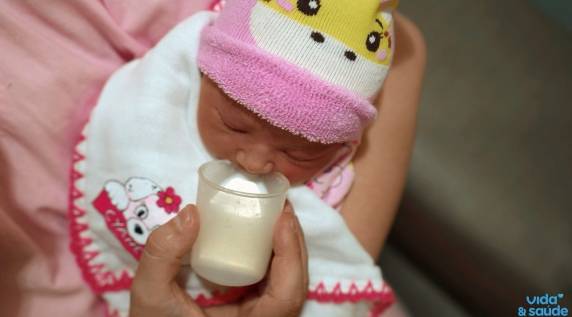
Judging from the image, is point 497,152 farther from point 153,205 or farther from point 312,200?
point 153,205

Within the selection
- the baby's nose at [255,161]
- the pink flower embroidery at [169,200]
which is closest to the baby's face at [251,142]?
the baby's nose at [255,161]

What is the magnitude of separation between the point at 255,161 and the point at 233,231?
121 mm

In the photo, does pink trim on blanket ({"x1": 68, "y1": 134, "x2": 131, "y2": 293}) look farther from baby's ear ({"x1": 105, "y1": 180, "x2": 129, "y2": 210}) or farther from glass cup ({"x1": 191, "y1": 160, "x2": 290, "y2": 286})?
glass cup ({"x1": 191, "y1": 160, "x2": 290, "y2": 286})

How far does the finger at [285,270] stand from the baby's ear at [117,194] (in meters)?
0.30

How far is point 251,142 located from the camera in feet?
2.64

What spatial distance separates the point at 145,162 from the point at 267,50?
0.33 metres

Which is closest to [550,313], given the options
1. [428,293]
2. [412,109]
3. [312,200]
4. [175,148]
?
[428,293]

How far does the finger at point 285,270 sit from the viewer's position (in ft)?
2.57

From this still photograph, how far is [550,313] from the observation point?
4.15 feet

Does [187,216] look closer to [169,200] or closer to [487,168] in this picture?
[169,200]

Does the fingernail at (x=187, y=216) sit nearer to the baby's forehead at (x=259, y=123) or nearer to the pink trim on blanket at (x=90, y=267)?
the baby's forehead at (x=259, y=123)

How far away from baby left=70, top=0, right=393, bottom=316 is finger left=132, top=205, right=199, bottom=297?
13cm

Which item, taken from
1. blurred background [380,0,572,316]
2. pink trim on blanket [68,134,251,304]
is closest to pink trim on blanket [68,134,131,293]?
pink trim on blanket [68,134,251,304]

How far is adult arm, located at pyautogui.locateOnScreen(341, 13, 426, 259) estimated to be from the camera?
1046 mm
